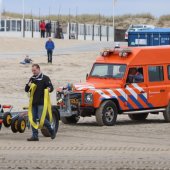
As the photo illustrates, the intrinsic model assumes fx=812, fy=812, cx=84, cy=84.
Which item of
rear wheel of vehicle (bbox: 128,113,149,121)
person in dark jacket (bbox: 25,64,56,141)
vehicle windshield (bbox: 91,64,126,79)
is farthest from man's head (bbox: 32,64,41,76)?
rear wheel of vehicle (bbox: 128,113,149,121)

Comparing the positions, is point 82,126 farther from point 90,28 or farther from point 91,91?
point 90,28

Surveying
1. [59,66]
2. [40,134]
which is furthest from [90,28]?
[40,134]

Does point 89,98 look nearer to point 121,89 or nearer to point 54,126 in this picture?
point 121,89

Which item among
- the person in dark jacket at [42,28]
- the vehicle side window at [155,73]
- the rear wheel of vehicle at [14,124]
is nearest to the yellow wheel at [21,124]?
the rear wheel of vehicle at [14,124]

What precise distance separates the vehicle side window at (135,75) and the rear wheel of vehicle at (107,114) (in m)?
1.06

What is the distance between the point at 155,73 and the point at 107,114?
2375mm

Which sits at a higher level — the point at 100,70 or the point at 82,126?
the point at 100,70

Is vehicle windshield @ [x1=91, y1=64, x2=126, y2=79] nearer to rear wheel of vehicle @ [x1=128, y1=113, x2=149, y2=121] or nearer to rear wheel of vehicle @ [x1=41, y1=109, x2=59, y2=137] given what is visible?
rear wheel of vehicle @ [x1=128, y1=113, x2=149, y2=121]

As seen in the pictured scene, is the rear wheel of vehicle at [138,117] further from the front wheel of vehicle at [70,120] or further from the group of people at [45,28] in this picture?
the group of people at [45,28]

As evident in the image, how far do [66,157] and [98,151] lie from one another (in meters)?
1.25

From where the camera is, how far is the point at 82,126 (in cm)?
2242

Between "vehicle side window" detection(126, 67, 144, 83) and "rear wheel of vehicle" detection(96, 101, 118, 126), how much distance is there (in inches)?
41.9

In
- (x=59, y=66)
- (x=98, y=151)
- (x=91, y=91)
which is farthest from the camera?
(x=59, y=66)

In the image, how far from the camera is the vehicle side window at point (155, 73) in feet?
77.4
